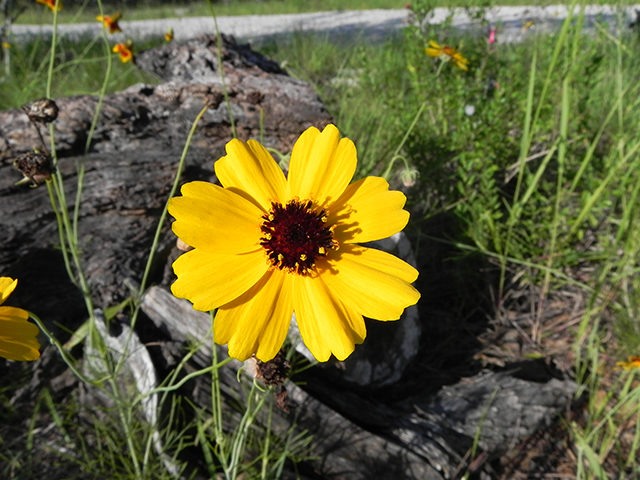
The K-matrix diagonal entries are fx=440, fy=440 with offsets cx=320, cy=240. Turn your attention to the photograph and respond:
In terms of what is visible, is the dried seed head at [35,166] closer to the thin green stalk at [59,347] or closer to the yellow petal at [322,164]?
the thin green stalk at [59,347]

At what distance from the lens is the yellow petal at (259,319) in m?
0.79

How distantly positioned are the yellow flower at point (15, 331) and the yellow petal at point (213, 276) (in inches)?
11.1

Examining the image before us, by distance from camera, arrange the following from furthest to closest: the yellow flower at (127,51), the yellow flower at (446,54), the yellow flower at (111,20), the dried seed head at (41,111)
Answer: the yellow flower at (111,20), the yellow flower at (127,51), the yellow flower at (446,54), the dried seed head at (41,111)

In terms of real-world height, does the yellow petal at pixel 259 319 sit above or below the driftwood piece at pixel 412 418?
above

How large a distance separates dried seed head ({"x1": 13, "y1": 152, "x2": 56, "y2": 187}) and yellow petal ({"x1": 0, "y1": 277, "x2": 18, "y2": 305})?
0.27 metres

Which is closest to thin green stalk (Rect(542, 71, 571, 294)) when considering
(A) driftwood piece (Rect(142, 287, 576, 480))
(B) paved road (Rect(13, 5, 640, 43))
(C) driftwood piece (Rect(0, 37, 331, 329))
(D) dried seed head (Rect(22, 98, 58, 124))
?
(A) driftwood piece (Rect(142, 287, 576, 480))

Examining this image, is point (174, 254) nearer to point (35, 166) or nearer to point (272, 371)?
point (35, 166)

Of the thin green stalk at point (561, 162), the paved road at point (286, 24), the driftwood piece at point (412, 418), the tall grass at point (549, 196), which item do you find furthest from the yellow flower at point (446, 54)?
the paved road at point (286, 24)

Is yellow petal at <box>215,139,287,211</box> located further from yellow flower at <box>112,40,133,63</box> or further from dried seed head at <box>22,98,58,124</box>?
yellow flower at <box>112,40,133,63</box>

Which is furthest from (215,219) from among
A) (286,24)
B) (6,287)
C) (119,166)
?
(286,24)

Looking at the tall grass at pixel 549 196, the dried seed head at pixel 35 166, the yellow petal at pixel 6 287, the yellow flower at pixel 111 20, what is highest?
the yellow flower at pixel 111 20

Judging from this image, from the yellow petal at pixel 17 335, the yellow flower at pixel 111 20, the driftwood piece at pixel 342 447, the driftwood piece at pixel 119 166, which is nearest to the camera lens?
the yellow petal at pixel 17 335

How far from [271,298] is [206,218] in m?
0.20

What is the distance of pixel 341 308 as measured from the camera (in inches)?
35.7
